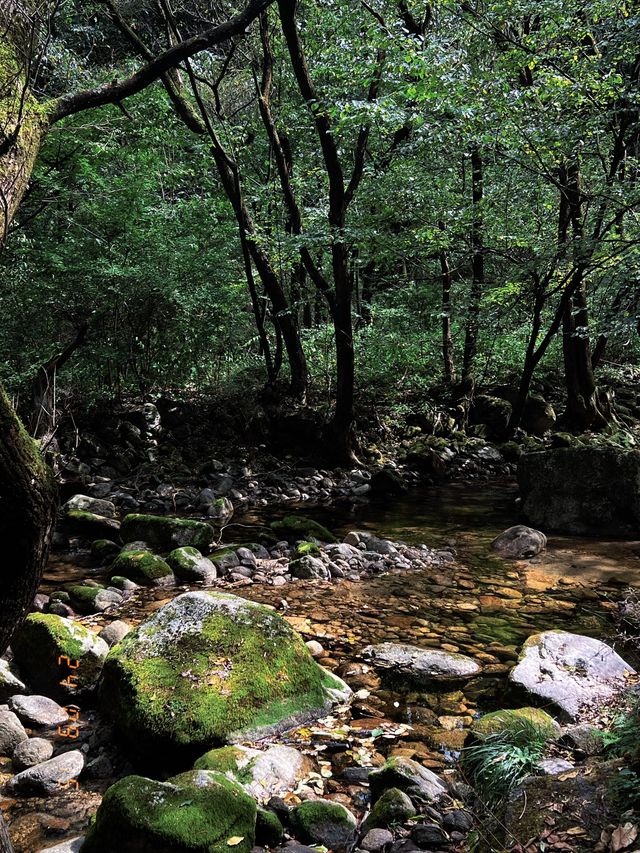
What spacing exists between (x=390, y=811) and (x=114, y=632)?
2.87 metres

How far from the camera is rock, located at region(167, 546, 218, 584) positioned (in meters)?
6.45

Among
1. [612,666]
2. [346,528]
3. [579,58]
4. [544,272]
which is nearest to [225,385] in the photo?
[346,528]

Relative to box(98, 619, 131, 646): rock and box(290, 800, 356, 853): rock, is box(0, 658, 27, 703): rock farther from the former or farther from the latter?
box(290, 800, 356, 853): rock

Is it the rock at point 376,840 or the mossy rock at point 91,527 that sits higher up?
the mossy rock at point 91,527

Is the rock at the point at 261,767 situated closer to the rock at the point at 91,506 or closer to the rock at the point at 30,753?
the rock at the point at 30,753

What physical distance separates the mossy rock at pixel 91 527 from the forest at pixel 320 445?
5cm

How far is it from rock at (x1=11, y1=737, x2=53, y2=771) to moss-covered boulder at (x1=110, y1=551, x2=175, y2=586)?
114 inches

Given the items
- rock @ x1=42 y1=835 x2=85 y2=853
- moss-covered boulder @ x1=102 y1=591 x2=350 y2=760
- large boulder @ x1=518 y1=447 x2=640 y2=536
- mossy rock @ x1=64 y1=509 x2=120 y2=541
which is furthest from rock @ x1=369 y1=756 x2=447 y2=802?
large boulder @ x1=518 y1=447 x2=640 y2=536

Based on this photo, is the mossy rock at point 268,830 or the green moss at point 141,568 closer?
the mossy rock at point 268,830

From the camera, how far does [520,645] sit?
15.5 ft

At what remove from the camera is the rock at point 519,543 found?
7.24m

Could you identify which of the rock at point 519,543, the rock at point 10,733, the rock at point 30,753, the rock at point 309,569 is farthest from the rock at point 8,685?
the rock at point 519,543

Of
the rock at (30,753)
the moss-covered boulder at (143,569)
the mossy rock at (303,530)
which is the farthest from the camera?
the mossy rock at (303,530)

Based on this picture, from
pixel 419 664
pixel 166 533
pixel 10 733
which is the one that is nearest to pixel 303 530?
pixel 166 533
